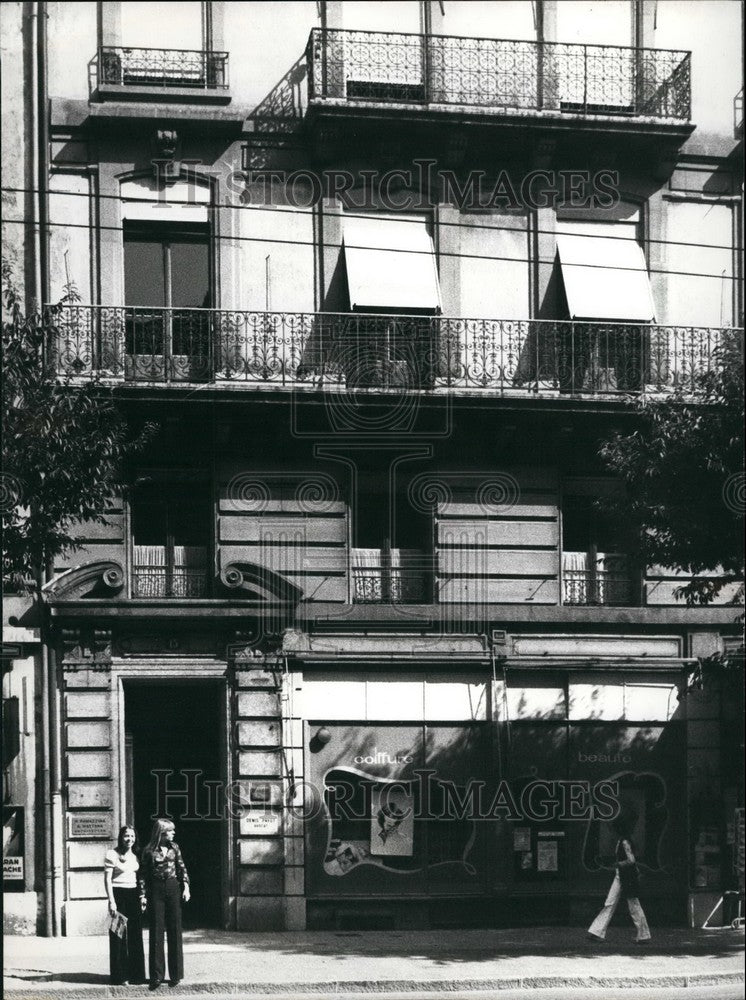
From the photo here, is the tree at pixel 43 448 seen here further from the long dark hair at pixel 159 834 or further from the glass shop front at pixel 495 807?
the glass shop front at pixel 495 807

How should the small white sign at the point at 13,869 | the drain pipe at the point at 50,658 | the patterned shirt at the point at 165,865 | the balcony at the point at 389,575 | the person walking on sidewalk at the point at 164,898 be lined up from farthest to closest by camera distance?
the balcony at the point at 389,575 < the drain pipe at the point at 50,658 < the small white sign at the point at 13,869 < the patterned shirt at the point at 165,865 < the person walking on sidewalk at the point at 164,898

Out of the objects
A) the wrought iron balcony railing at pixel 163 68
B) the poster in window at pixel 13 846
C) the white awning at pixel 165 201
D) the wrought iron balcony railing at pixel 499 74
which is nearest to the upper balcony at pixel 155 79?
the wrought iron balcony railing at pixel 163 68

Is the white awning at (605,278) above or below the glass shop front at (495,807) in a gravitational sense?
above

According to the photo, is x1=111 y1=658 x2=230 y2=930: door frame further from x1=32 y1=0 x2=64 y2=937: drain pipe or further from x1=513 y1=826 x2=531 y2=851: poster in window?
x1=513 y1=826 x2=531 y2=851: poster in window

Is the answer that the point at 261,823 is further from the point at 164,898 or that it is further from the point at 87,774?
the point at 164,898

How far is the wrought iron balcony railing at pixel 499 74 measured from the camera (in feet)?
60.9

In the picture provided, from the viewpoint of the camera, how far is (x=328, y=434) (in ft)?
62.4

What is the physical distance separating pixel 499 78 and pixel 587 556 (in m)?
6.50

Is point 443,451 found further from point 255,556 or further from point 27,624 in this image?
point 27,624

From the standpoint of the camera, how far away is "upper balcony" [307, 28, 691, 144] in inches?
731

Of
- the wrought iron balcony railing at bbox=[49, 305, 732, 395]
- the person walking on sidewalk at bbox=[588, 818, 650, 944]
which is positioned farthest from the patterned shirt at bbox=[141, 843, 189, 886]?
the wrought iron balcony railing at bbox=[49, 305, 732, 395]

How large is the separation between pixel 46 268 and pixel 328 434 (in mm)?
4250

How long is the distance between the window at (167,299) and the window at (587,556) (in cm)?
536

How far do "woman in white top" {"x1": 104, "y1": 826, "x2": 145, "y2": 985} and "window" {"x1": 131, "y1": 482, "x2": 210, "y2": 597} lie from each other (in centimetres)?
409
